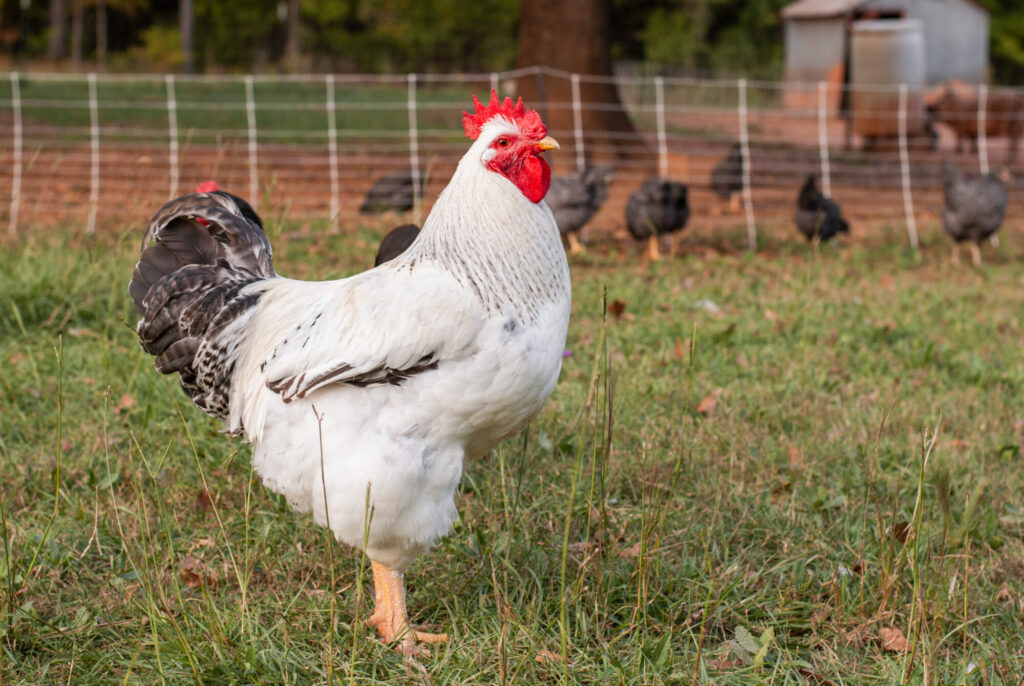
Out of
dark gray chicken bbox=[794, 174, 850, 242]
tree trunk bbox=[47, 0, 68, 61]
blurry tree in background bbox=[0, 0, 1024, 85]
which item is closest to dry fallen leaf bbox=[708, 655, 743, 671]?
dark gray chicken bbox=[794, 174, 850, 242]

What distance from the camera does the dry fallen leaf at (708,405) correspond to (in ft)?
15.8

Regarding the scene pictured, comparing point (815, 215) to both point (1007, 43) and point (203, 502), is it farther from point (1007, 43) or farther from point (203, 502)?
point (1007, 43)

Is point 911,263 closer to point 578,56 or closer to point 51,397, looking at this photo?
point 578,56

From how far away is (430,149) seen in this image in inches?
474

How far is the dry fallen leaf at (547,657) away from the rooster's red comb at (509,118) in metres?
1.61

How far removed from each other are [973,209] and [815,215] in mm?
1513

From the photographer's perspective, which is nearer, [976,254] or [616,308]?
[616,308]

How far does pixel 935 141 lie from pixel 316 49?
28.7m

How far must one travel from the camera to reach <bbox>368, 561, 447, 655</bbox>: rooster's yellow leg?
2988 mm

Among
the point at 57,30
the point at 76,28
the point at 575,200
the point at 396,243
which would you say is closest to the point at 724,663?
the point at 396,243

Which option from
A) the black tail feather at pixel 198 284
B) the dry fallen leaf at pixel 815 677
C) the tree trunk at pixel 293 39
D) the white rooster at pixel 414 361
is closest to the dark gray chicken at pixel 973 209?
the dry fallen leaf at pixel 815 677

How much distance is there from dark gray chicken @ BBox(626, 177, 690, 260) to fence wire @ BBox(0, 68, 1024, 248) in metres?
1.12

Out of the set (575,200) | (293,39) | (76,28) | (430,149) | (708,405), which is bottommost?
(708,405)

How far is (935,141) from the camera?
1848 centimetres
